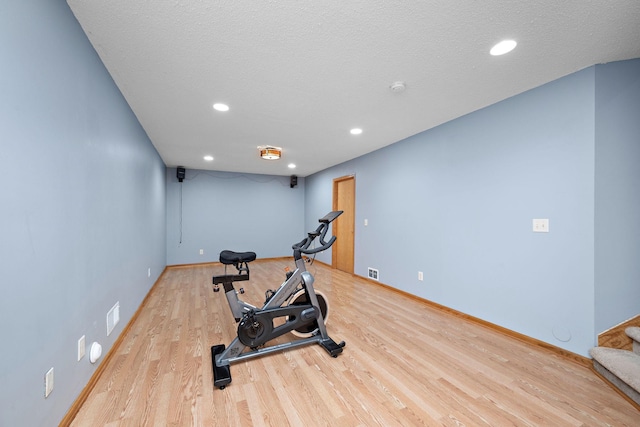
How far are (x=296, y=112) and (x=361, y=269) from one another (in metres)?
3.10

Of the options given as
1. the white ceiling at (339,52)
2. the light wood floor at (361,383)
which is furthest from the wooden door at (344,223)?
the light wood floor at (361,383)

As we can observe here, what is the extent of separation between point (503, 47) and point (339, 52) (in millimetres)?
1124

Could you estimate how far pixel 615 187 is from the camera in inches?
74.2

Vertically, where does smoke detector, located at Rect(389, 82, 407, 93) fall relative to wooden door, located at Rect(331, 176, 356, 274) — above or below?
above

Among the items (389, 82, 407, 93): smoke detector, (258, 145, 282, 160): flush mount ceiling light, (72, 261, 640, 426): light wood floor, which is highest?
(389, 82, 407, 93): smoke detector

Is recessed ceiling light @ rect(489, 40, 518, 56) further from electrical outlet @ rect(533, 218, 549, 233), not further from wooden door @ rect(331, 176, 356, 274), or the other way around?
wooden door @ rect(331, 176, 356, 274)

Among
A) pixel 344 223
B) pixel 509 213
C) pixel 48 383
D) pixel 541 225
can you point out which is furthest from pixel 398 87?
pixel 344 223

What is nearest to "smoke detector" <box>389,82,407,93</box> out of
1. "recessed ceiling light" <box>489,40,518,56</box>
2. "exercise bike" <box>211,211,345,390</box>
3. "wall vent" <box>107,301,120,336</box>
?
"recessed ceiling light" <box>489,40,518,56</box>

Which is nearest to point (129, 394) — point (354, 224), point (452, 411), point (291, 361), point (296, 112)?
point (291, 361)

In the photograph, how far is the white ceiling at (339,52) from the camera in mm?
1370

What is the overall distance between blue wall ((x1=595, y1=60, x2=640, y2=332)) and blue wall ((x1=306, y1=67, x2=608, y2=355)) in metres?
0.06

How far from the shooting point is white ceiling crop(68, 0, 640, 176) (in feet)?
4.50

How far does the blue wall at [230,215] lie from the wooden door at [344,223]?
5.82 ft

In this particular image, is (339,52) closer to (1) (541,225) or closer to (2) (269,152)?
(1) (541,225)
